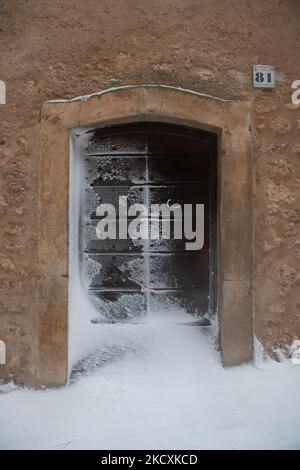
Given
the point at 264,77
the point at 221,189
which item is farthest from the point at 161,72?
the point at 221,189

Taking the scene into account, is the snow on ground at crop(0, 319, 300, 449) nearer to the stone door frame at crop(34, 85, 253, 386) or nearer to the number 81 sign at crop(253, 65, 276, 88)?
the stone door frame at crop(34, 85, 253, 386)

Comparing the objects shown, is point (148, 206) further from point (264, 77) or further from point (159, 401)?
point (159, 401)

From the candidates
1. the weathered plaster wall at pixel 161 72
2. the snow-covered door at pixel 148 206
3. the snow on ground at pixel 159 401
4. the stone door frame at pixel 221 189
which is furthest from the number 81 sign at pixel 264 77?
the snow on ground at pixel 159 401

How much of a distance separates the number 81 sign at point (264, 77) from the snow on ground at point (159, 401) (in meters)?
1.69

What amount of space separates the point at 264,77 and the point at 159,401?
7.03ft

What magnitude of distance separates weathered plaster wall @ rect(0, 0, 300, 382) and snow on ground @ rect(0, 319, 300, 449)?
0.54 meters

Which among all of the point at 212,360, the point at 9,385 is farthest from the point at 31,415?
the point at 212,360

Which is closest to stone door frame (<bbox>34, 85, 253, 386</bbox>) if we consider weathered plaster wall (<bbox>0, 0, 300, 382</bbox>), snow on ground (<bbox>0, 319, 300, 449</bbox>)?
weathered plaster wall (<bbox>0, 0, 300, 382</bbox>)

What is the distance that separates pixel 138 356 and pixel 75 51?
2041 millimetres

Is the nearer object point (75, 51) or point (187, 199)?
point (75, 51)

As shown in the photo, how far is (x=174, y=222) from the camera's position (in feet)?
10.2

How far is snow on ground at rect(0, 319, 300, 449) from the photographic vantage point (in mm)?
2324
